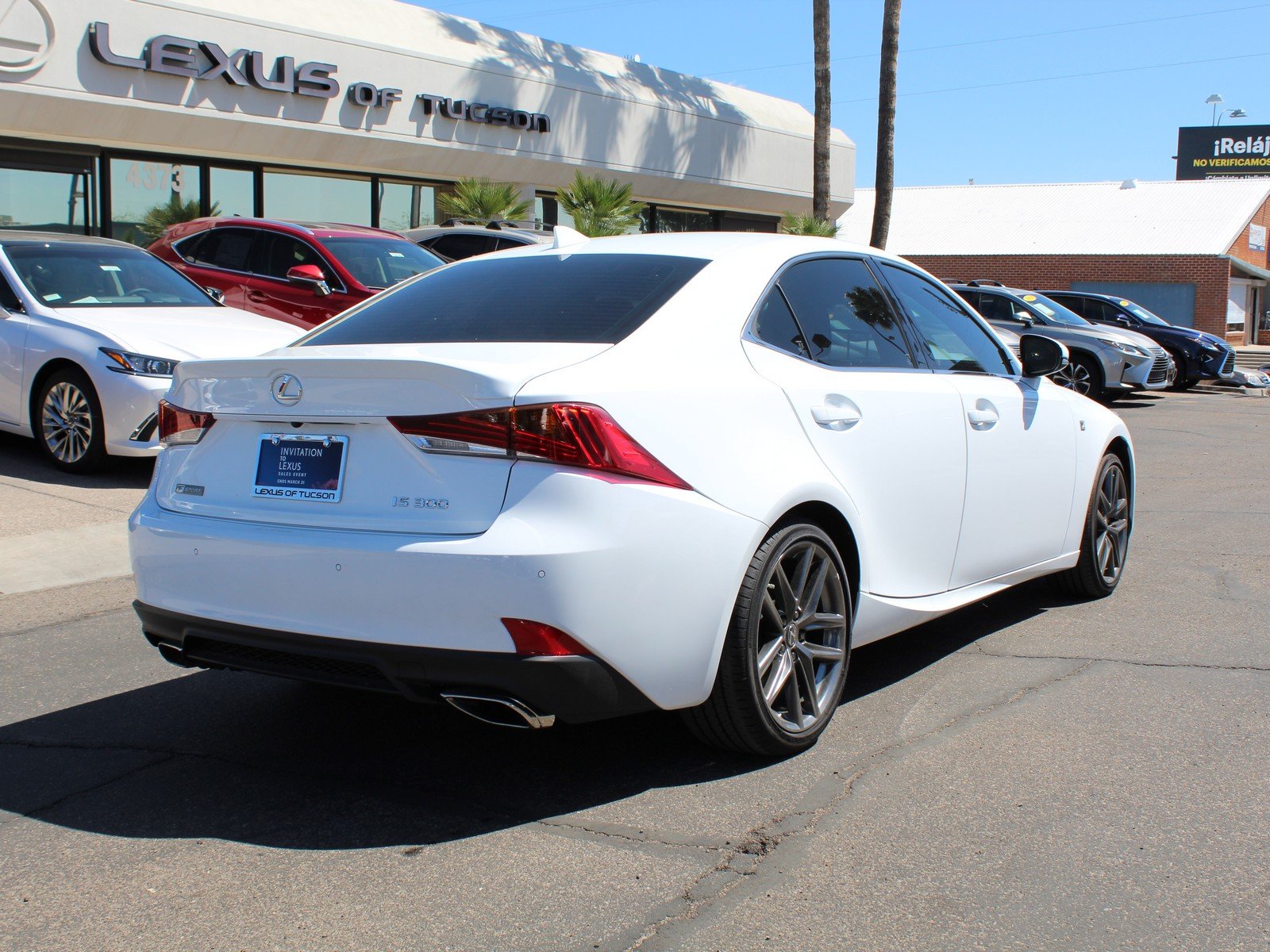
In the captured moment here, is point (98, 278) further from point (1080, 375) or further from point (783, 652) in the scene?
point (1080, 375)

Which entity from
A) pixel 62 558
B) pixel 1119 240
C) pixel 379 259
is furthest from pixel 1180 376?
pixel 62 558

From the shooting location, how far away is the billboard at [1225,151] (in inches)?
3297

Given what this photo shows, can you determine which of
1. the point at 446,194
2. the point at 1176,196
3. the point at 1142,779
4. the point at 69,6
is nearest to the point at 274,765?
the point at 1142,779

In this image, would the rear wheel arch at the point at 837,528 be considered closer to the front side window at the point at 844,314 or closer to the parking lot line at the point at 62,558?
the front side window at the point at 844,314

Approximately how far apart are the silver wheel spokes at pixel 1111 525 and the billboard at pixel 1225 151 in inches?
3374

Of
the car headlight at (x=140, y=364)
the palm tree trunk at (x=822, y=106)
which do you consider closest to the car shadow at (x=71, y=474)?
the car headlight at (x=140, y=364)

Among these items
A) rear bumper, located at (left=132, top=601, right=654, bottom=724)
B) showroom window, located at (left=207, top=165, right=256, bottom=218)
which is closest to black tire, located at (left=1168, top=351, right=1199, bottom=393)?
showroom window, located at (left=207, top=165, right=256, bottom=218)

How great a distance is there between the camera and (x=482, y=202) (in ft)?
70.3

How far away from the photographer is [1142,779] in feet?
13.3

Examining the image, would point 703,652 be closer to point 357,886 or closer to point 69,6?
point 357,886

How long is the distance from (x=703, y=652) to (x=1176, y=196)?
4998 centimetres

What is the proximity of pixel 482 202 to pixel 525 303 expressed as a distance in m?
17.6

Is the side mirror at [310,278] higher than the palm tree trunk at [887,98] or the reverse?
the reverse

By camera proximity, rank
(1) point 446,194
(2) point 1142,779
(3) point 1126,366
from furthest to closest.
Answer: (1) point 446,194, (3) point 1126,366, (2) point 1142,779
